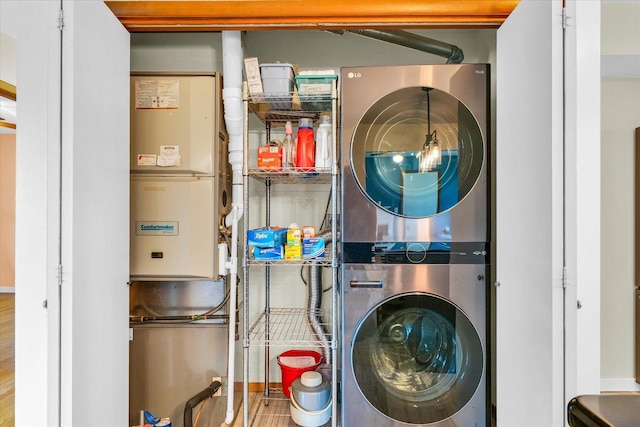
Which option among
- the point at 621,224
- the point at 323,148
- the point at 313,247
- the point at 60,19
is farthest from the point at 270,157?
the point at 621,224

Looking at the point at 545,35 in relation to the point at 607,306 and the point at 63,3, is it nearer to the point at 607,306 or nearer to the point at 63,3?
the point at 63,3

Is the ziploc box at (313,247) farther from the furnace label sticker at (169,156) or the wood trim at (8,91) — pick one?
the wood trim at (8,91)

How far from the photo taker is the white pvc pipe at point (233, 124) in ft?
6.06

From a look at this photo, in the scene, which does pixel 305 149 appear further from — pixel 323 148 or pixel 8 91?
pixel 8 91

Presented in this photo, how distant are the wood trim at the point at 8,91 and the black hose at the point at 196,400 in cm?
157

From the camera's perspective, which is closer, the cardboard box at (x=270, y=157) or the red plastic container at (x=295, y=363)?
the cardboard box at (x=270, y=157)

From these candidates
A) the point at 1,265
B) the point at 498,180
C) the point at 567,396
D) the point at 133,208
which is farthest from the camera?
the point at 133,208

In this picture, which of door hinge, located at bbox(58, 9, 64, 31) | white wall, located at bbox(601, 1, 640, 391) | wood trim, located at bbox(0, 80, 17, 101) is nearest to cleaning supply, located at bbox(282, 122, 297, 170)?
door hinge, located at bbox(58, 9, 64, 31)

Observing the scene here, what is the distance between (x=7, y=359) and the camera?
1303mm

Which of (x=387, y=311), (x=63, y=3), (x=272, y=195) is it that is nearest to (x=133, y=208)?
(x=272, y=195)

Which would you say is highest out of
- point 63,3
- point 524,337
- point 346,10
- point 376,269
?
point 346,10

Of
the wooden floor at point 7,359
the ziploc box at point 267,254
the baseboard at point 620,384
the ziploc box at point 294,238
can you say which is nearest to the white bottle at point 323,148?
the ziploc box at point 294,238

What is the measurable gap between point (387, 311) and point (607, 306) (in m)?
1.56

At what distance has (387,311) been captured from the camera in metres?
1.64
